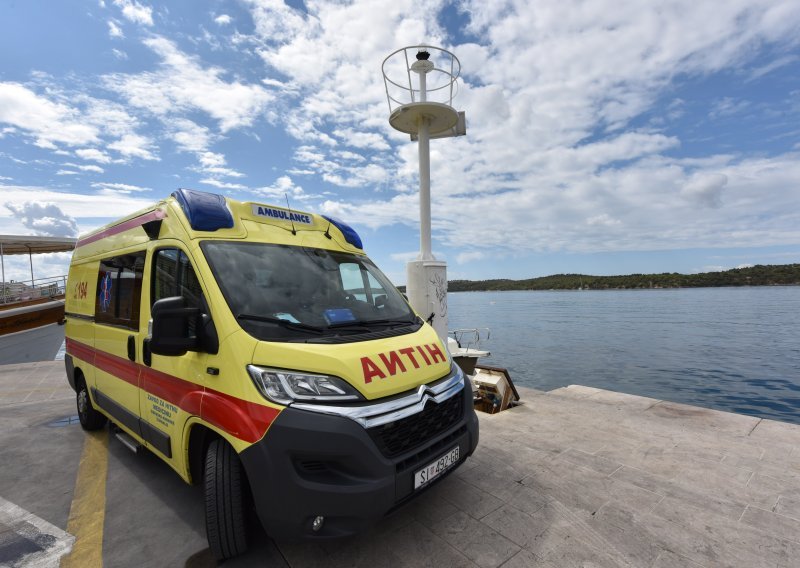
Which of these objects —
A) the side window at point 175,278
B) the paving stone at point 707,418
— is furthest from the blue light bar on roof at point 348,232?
the paving stone at point 707,418

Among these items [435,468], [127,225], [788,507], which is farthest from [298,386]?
[788,507]

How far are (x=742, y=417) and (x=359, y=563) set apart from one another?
18.1ft

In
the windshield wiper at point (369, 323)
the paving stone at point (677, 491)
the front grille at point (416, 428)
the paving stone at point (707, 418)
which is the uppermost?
the windshield wiper at point (369, 323)

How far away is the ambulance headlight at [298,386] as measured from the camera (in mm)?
2203

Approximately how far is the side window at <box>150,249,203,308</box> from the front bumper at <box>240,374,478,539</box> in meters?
1.13

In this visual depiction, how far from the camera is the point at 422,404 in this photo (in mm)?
2484

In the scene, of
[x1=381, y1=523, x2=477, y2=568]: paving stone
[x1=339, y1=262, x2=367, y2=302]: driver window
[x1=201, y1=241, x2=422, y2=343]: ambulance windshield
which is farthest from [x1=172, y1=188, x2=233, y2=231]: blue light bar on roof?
[x1=381, y1=523, x2=477, y2=568]: paving stone

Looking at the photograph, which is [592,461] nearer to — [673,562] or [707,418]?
[673,562]

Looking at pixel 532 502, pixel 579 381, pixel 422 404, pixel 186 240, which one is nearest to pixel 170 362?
pixel 186 240

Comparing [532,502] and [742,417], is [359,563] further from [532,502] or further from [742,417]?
[742,417]

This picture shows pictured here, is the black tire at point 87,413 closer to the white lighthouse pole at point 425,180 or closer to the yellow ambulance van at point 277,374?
the yellow ambulance van at point 277,374

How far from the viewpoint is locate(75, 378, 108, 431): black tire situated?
4930 mm

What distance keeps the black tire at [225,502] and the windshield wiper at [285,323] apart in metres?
0.80

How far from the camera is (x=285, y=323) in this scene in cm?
252
